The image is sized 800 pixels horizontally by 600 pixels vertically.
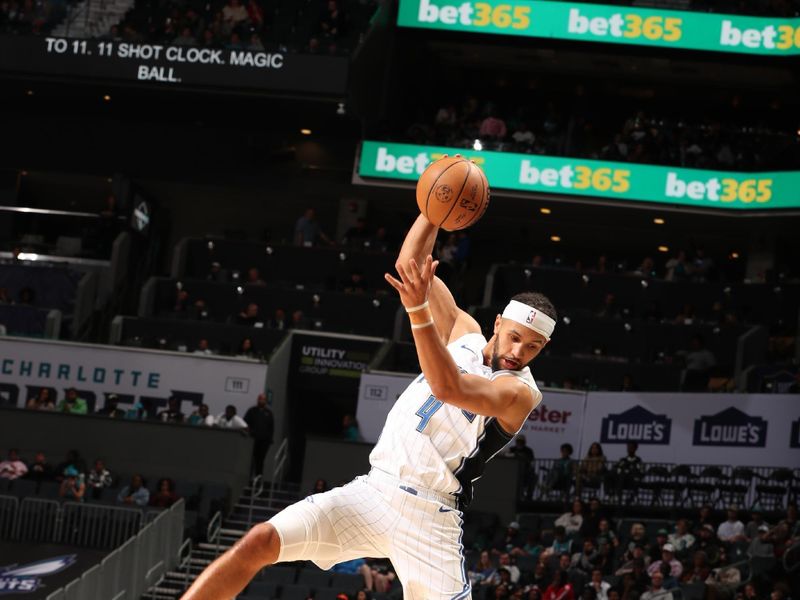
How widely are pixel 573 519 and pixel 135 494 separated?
7569 mm

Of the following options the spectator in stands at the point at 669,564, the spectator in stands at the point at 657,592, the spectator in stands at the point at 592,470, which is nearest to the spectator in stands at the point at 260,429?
the spectator in stands at the point at 592,470

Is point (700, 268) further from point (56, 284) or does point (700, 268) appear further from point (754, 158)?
point (56, 284)

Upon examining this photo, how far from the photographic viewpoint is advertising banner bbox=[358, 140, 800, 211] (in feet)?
116

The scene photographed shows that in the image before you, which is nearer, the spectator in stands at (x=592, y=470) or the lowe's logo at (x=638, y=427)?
the spectator in stands at (x=592, y=470)

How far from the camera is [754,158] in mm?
35531

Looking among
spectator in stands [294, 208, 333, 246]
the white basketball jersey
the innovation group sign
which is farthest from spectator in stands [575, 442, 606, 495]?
the white basketball jersey

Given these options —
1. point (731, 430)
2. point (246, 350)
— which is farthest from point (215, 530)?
point (731, 430)

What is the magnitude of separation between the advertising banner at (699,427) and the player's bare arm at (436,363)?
20.9 meters

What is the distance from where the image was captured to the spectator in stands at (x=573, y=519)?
24.5m

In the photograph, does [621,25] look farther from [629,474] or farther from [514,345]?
[514,345]

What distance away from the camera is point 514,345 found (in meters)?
8.61

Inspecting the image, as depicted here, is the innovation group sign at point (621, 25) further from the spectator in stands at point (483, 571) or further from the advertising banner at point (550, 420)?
the spectator in stands at point (483, 571)

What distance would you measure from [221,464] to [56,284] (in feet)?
27.6

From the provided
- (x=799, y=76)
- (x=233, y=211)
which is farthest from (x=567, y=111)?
(x=233, y=211)
